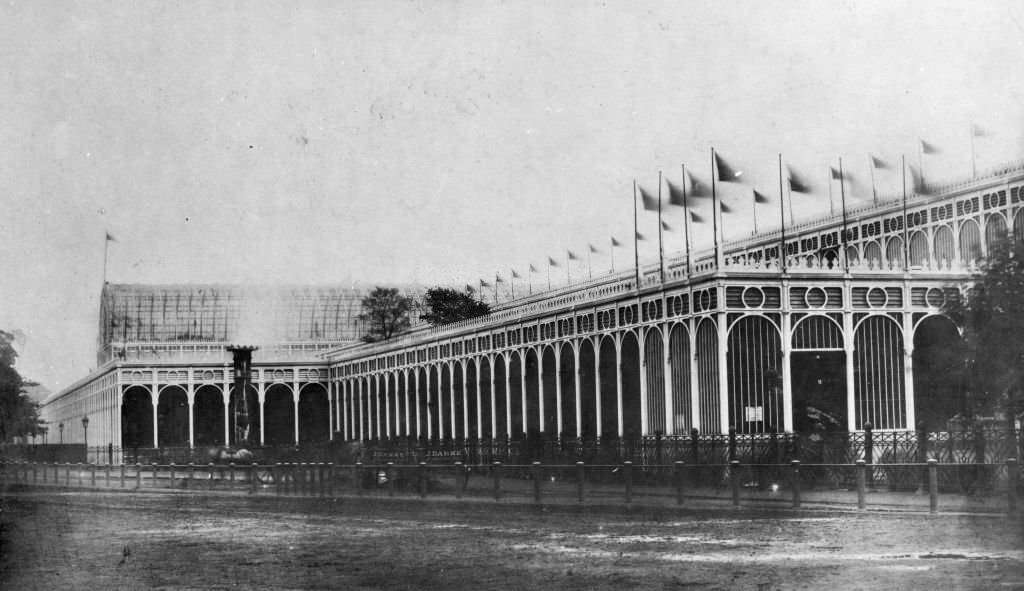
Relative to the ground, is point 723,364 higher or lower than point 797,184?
lower

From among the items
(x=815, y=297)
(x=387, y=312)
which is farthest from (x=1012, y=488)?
(x=387, y=312)

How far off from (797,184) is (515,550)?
4097cm

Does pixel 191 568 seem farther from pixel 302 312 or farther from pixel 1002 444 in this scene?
pixel 302 312

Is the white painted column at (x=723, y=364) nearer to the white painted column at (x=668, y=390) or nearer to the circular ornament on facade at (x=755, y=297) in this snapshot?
the circular ornament on facade at (x=755, y=297)

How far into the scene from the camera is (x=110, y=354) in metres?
145

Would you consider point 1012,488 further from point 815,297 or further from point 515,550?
point 815,297

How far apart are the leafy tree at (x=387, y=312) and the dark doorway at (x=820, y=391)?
269 ft

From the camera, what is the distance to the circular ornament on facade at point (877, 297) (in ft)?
164

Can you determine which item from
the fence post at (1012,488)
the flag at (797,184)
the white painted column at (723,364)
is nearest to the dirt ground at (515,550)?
the fence post at (1012,488)

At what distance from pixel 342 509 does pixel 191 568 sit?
1432 centimetres

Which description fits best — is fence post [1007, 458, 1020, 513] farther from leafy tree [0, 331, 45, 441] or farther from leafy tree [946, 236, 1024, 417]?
leafy tree [0, 331, 45, 441]

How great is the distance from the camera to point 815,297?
162 ft

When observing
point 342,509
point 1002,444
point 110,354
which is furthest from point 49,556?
point 110,354

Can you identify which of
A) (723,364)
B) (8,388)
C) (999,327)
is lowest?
(723,364)
